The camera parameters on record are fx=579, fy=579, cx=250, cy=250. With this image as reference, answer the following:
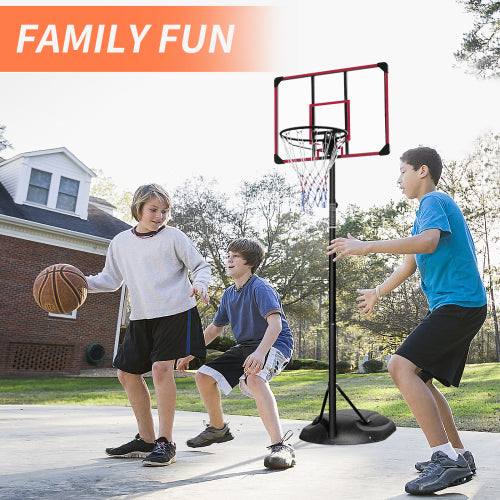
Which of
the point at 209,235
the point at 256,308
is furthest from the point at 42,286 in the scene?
the point at 209,235

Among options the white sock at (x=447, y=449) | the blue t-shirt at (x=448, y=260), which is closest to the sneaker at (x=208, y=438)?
the white sock at (x=447, y=449)

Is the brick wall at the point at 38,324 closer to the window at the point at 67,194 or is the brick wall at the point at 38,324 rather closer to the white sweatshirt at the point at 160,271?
the window at the point at 67,194

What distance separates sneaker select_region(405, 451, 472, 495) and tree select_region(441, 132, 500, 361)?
27.0 m

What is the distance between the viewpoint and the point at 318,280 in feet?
90.3

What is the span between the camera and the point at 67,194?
1855 cm

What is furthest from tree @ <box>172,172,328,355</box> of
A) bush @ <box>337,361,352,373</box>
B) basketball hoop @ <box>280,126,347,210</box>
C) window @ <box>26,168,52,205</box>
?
basketball hoop @ <box>280,126,347,210</box>

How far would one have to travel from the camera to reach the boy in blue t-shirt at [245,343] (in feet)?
11.6

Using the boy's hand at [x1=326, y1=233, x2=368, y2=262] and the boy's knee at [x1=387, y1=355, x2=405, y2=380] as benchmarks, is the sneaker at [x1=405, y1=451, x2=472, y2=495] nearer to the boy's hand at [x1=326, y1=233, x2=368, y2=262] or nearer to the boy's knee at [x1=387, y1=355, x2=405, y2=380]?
the boy's knee at [x1=387, y1=355, x2=405, y2=380]

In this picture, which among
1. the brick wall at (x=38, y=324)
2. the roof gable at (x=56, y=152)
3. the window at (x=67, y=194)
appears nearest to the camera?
the brick wall at (x=38, y=324)

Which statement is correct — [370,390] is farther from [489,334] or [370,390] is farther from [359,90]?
[489,334]

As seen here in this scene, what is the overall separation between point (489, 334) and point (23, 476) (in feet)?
141

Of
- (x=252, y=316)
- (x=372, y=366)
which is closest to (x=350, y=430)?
(x=252, y=316)

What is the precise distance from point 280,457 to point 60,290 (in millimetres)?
1848

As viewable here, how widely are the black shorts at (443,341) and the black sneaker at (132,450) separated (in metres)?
1.75
